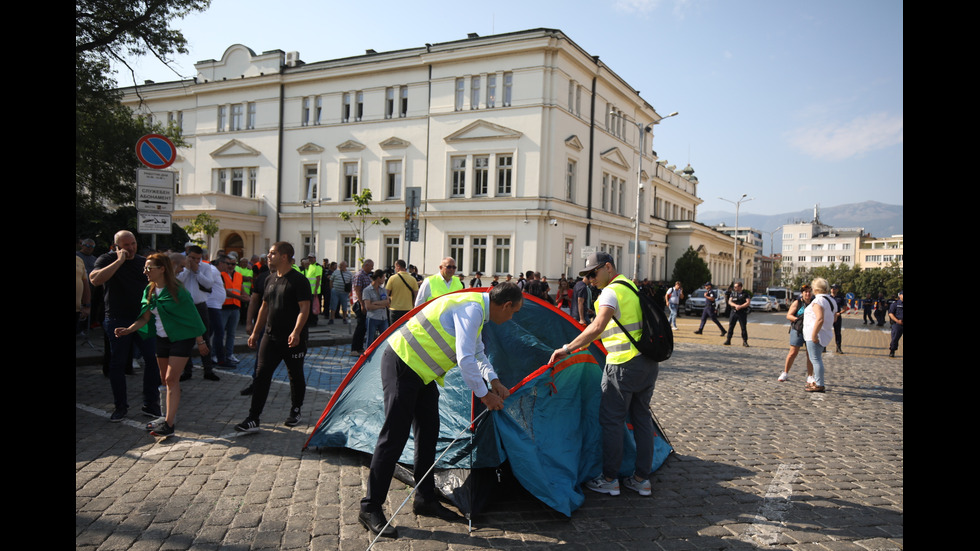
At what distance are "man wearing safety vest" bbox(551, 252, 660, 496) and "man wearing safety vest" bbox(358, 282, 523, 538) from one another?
0.86 metres

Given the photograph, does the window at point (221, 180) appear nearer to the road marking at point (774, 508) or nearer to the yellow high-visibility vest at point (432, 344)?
the yellow high-visibility vest at point (432, 344)

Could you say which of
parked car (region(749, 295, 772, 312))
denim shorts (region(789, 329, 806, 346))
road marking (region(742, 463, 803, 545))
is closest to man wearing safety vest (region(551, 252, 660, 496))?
road marking (region(742, 463, 803, 545))

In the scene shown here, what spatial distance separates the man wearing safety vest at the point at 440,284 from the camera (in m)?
8.73

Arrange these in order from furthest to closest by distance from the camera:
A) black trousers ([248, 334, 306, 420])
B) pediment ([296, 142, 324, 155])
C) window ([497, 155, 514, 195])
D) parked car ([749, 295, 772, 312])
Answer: parked car ([749, 295, 772, 312]) → pediment ([296, 142, 324, 155]) → window ([497, 155, 514, 195]) → black trousers ([248, 334, 306, 420])

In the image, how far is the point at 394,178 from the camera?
34656 mm

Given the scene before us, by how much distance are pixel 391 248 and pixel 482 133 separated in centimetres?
883

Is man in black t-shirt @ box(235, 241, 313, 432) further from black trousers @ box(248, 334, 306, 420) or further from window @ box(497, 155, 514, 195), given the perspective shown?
window @ box(497, 155, 514, 195)

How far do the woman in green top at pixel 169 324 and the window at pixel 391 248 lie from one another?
28524mm

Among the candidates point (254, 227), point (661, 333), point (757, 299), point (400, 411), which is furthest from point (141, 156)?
point (757, 299)

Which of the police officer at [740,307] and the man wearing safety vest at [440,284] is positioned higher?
the man wearing safety vest at [440,284]

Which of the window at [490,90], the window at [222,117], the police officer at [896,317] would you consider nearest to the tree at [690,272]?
the window at [490,90]

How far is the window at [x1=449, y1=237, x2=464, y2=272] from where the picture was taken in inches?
1295

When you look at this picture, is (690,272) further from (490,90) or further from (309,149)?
(309,149)

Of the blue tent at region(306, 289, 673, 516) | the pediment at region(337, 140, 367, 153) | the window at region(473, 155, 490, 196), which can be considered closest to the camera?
the blue tent at region(306, 289, 673, 516)
